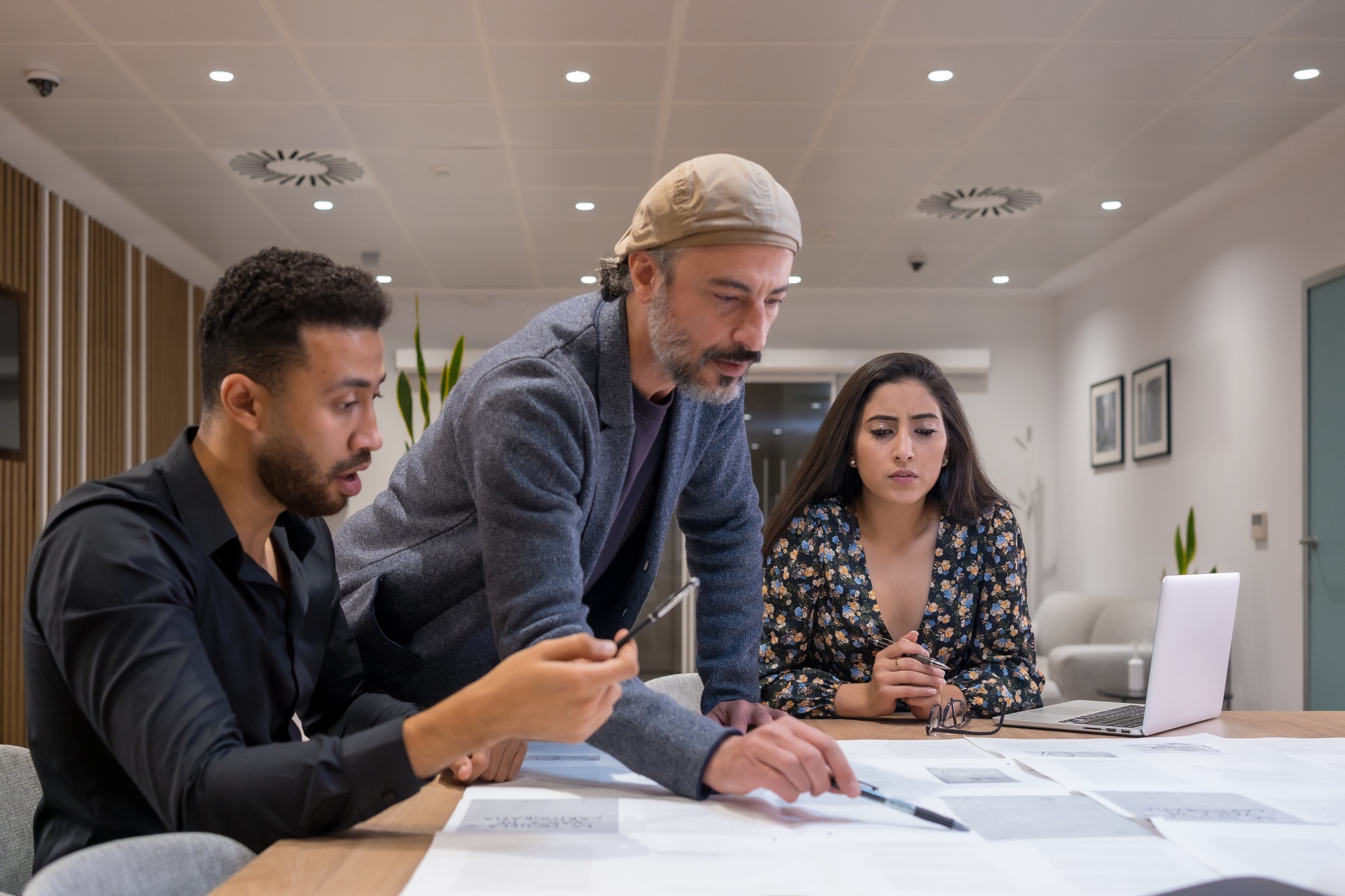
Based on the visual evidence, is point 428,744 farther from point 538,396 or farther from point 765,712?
point 765,712

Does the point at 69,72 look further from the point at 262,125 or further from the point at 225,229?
the point at 225,229

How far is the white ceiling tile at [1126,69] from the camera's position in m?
4.02

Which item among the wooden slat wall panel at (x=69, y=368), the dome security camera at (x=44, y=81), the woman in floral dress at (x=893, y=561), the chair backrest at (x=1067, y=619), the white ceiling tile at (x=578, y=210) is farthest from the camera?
the chair backrest at (x=1067, y=619)

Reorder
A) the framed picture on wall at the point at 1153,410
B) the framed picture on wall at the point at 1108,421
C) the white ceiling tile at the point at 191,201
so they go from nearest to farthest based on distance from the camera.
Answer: the white ceiling tile at the point at 191,201
the framed picture on wall at the point at 1153,410
the framed picture on wall at the point at 1108,421

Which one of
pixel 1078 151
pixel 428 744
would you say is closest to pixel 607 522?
pixel 428 744

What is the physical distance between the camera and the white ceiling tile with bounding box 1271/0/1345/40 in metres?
3.73

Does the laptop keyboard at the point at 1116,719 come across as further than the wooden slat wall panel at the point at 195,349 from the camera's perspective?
No

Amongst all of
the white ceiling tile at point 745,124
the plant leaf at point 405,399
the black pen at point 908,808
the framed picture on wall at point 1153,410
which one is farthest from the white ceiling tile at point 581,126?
the black pen at point 908,808

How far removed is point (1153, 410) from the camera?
6629mm

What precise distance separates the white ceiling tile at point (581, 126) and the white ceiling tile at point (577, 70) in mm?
86

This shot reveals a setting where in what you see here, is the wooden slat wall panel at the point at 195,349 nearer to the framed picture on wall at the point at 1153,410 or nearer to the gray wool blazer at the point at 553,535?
the framed picture on wall at the point at 1153,410

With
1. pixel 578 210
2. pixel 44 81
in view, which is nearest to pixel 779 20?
pixel 578 210

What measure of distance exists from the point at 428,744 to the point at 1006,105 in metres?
4.22

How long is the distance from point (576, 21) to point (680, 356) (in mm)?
2813
